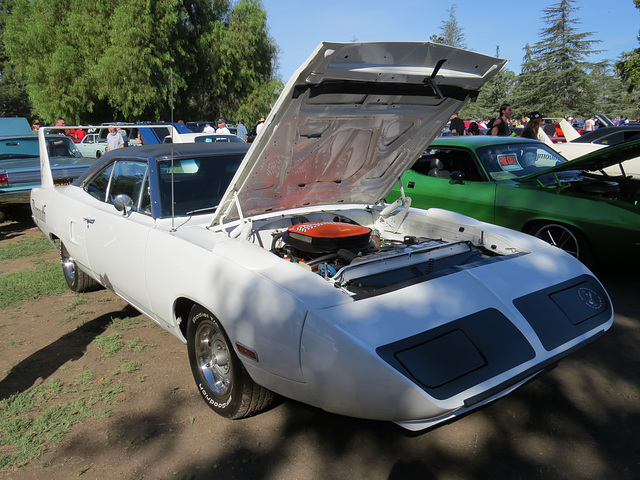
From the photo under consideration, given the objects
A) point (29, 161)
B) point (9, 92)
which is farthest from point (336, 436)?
point (9, 92)

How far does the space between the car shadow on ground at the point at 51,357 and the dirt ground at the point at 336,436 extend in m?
0.02

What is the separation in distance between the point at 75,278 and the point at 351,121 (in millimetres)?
3346

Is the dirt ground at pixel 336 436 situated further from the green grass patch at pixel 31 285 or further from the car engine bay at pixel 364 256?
the green grass patch at pixel 31 285

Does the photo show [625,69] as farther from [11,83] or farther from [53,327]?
[11,83]

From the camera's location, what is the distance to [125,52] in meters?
23.6

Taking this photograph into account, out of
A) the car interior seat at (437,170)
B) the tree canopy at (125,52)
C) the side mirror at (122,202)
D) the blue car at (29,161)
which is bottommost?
the blue car at (29,161)

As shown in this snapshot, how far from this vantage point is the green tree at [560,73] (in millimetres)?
42531

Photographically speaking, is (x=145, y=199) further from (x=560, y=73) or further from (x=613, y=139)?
(x=560, y=73)

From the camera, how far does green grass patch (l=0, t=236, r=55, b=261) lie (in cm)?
651

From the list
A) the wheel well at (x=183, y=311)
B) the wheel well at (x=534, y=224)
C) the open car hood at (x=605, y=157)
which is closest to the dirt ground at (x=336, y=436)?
the wheel well at (x=183, y=311)

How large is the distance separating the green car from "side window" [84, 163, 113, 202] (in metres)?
2.84

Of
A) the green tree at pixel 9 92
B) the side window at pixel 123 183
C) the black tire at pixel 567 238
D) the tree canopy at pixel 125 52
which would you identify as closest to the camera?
the side window at pixel 123 183

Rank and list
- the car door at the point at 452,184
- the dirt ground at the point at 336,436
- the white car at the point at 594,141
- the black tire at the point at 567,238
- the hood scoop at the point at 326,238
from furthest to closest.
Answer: the white car at the point at 594,141
the car door at the point at 452,184
the black tire at the point at 567,238
the hood scoop at the point at 326,238
the dirt ground at the point at 336,436

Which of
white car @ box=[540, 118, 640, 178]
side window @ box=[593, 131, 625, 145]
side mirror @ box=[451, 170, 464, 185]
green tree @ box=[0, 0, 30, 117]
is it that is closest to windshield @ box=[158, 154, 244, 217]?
side mirror @ box=[451, 170, 464, 185]
